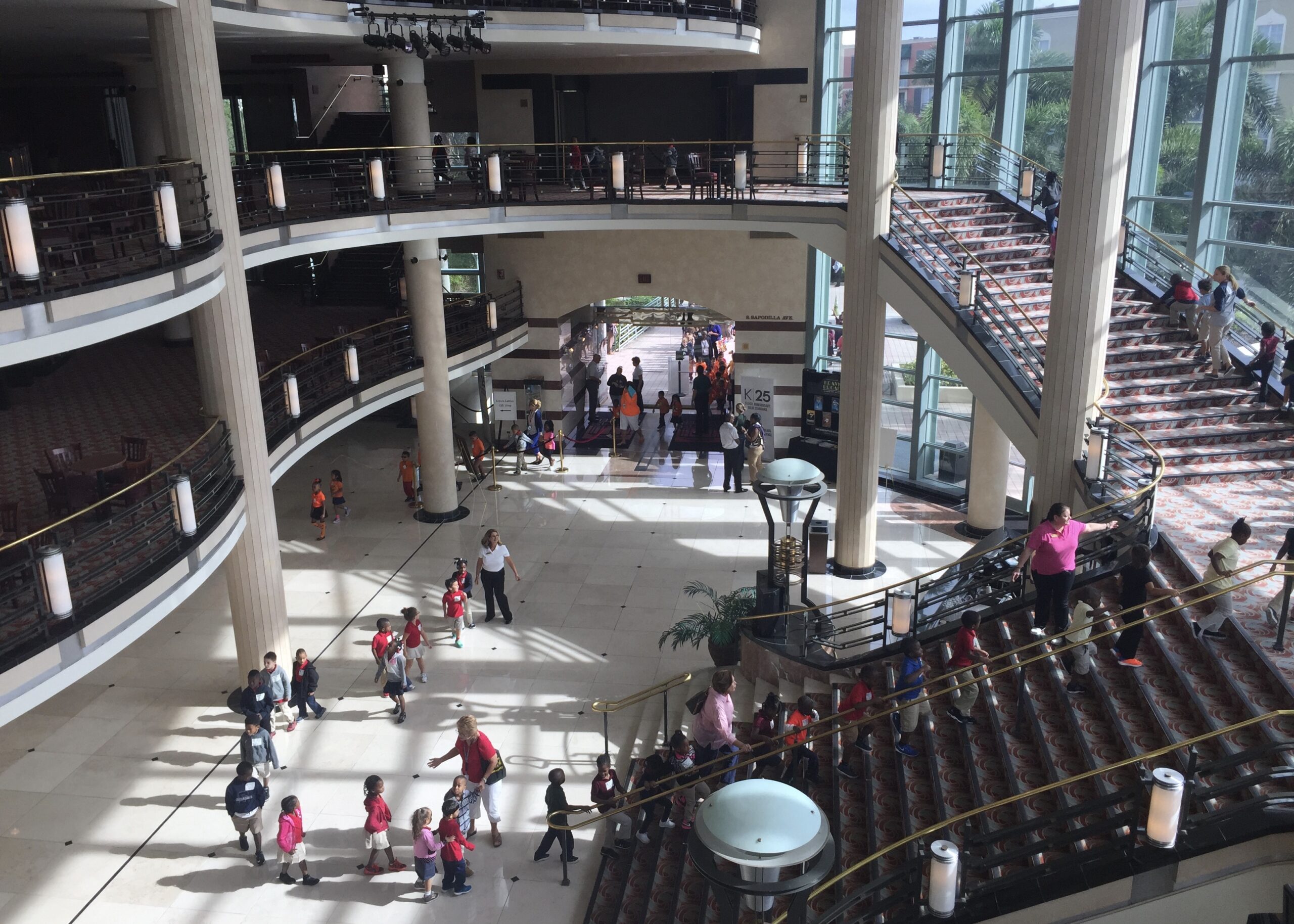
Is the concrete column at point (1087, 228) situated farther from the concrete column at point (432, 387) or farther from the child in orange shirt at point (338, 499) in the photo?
the child in orange shirt at point (338, 499)

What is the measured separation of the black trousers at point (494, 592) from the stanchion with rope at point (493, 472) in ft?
19.2

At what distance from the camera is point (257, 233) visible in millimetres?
12797

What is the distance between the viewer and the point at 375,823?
9406 mm

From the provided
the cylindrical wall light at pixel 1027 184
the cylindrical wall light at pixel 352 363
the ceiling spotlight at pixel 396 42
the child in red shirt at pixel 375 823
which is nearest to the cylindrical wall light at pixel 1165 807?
the child in red shirt at pixel 375 823

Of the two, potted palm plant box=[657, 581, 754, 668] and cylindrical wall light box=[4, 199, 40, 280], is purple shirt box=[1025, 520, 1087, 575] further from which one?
cylindrical wall light box=[4, 199, 40, 280]

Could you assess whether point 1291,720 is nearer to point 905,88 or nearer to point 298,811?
point 298,811

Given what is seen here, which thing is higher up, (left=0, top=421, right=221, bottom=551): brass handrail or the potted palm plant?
(left=0, top=421, right=221, bottom=551): brass handrail

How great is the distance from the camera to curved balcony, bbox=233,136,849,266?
15.1m

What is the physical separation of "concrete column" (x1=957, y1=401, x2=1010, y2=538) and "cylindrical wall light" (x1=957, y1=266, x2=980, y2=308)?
5.17m

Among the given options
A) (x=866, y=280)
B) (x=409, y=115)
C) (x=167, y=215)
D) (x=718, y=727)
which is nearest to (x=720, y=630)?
(x=718, y=727)

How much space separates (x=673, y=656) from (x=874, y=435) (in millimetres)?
4794

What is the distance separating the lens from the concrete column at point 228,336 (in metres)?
10.5

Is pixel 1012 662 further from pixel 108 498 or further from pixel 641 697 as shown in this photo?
pixel 108 498

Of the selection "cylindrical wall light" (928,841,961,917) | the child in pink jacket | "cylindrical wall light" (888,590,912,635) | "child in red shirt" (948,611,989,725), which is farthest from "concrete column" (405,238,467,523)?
"cylindrical wall light" (928,841,961,917)
